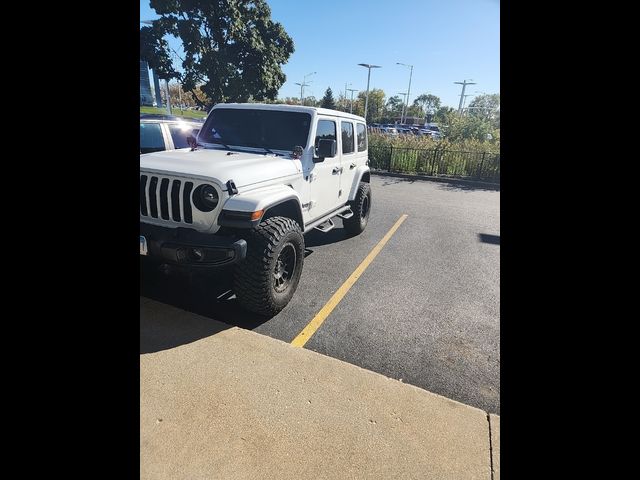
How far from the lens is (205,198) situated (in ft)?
9.82

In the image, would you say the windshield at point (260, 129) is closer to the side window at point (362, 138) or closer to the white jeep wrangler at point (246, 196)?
the white jeep wrangler at point (246, 196)

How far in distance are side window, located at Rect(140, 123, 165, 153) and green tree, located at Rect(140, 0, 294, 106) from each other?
9050 mm

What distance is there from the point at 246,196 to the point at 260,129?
144 centimetres

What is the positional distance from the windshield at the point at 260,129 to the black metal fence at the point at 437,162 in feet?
39.1

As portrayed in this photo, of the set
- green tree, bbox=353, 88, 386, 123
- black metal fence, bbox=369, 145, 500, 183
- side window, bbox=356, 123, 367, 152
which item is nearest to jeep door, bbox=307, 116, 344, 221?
side window, bbox=356, 123, 367, 152

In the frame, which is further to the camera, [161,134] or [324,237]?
[324,237]

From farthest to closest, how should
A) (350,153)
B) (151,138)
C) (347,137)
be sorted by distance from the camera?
(151,138) < (350,153) < (347,137)

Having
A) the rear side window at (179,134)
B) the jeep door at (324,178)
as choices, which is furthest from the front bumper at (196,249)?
the rear side window at (179,134)

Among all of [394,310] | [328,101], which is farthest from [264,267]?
[328,101]

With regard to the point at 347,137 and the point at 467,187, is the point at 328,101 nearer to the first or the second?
the point at 467,187
